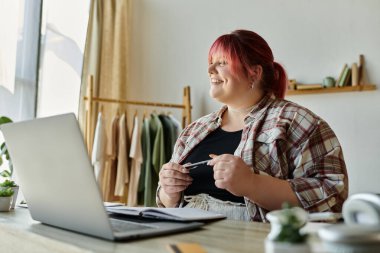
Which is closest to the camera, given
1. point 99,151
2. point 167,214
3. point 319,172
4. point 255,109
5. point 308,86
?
point 167,214

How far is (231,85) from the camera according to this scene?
63.9 inches

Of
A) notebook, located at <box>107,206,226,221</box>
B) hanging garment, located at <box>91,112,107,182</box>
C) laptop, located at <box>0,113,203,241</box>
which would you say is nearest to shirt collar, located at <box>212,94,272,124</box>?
notebook, located at <box>107,206,226,221</box>

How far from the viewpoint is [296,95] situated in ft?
9.67

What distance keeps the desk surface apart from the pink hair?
30.5 inches

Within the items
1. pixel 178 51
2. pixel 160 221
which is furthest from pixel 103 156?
pixel 160 221

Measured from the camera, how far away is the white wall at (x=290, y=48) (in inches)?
104

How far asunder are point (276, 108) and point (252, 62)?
0.24m

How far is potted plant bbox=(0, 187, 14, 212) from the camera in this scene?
1.25 metres

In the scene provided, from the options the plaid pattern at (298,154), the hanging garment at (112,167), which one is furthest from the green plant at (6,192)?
the hanging garment at (112,167)

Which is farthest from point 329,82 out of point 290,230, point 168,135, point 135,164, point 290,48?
point 290,230

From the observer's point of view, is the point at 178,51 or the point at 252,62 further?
the point at 178,51

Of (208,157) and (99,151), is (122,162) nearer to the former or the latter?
(99,151)

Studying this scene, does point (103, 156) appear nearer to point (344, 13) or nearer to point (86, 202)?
point (344, 13)

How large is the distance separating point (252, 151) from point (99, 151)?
1797mm
